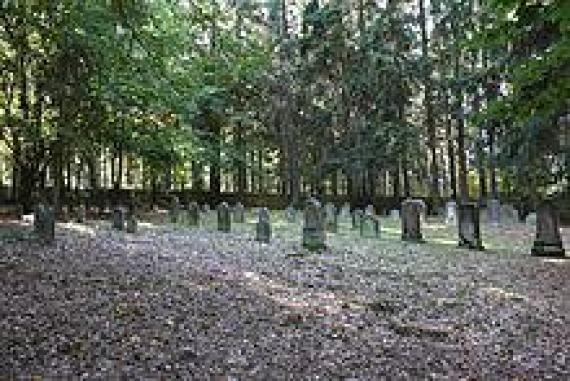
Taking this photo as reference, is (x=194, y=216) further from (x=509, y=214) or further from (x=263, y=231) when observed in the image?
(x=509, y=214)

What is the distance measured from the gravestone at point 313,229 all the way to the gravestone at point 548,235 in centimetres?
505

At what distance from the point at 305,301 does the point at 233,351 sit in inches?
94.7

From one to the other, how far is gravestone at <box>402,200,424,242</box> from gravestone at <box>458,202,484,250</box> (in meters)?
1.16

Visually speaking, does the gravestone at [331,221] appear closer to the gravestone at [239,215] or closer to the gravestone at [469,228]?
the gravestone at [239,215]

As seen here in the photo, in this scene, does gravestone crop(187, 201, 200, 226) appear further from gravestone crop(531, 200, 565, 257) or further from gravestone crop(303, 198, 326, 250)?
gravestone crop(531, 200, 565, 257)

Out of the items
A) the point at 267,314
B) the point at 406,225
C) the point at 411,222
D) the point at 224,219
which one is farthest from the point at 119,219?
the point at 267,314

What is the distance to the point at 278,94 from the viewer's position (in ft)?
121

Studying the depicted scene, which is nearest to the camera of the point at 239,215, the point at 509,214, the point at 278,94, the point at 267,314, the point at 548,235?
the point at 267,314

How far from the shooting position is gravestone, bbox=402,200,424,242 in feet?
57.2

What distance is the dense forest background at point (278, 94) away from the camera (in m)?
15.3

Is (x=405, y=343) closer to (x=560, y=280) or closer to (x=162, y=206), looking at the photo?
(x=560, y=280)

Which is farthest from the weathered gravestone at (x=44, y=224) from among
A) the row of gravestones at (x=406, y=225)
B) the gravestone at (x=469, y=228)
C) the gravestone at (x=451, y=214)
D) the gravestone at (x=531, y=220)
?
the gravestone at (x=531, y=220)

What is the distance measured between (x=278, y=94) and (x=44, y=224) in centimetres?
2509

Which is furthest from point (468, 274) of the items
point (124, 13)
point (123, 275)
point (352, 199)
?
point (352, 199)
